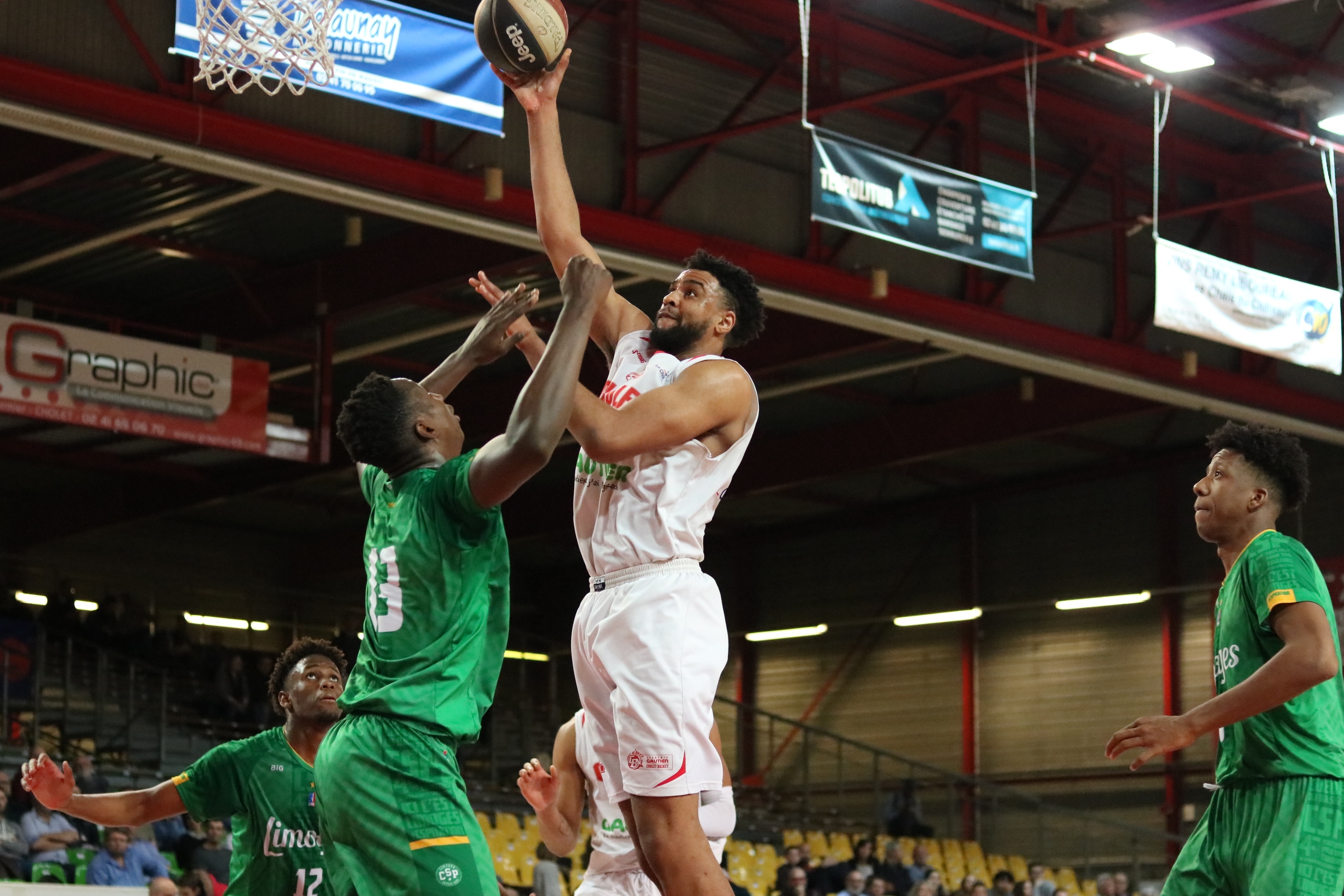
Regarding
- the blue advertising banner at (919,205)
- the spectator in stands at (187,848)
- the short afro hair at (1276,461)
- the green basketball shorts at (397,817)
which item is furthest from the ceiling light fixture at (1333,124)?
the green basketball shorts at (397,817)

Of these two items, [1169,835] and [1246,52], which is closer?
[1246,52]

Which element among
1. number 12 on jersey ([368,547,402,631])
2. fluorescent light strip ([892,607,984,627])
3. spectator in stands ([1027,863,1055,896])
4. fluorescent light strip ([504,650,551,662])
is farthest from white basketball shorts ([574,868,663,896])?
fluorescent light strip ([892,607,984,627])

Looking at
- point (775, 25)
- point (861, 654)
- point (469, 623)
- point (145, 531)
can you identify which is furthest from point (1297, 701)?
point (145, 531)

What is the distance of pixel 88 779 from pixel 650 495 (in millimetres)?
12930

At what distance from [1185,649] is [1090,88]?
395 inches

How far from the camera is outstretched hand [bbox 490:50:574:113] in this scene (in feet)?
21.8

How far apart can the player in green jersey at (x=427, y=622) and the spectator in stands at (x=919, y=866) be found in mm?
16896

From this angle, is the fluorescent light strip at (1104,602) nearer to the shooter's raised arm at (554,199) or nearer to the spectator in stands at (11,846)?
the spectator in stands at (11,846)

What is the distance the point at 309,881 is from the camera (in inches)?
280

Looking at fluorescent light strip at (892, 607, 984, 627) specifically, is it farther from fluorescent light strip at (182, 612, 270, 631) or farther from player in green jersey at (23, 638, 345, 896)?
player in green jersey at (23, 638, 345, 896)

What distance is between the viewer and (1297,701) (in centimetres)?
595

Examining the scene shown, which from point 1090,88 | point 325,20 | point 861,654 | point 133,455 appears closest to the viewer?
point 325,20

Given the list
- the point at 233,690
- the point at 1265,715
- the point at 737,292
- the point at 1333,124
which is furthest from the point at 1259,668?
the point at 233,690

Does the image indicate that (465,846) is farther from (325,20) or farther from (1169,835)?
Answer: (1169,835)
